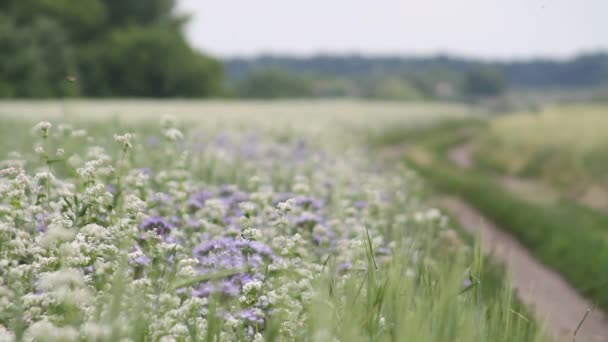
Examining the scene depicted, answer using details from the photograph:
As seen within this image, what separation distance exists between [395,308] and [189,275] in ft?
3.32

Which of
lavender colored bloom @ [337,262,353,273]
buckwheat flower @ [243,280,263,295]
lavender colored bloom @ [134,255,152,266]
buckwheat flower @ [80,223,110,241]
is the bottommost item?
lavender colored bloom @ [337,262,353,273]

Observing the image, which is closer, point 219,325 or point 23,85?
point 219,325

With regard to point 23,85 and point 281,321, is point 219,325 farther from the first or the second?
point 23,85

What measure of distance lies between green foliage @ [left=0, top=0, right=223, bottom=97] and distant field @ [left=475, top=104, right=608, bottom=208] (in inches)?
1382

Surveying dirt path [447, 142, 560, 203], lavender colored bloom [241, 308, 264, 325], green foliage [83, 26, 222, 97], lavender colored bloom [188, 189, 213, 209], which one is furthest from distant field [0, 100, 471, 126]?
green foliage [83, 26, 222, 97]

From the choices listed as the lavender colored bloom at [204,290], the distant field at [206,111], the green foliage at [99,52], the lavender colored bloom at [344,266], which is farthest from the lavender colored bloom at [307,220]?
the green foliage at [99,52]

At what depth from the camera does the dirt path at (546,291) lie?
6.15 m

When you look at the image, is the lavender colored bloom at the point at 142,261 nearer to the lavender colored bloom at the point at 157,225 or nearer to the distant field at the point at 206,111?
the lavender colored bloom at the point at 157,225

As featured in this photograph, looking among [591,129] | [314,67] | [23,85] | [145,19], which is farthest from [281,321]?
[314,67]

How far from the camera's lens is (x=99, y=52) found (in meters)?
55.9

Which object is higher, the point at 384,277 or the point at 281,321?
the point at 384,277

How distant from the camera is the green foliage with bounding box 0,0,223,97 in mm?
48062

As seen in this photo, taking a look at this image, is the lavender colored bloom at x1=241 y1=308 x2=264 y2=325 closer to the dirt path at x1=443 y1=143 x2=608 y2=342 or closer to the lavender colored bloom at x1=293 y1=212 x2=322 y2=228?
the dirt path at x1=443 y1=143 x2=608 y2=342

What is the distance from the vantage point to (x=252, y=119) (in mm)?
17719
